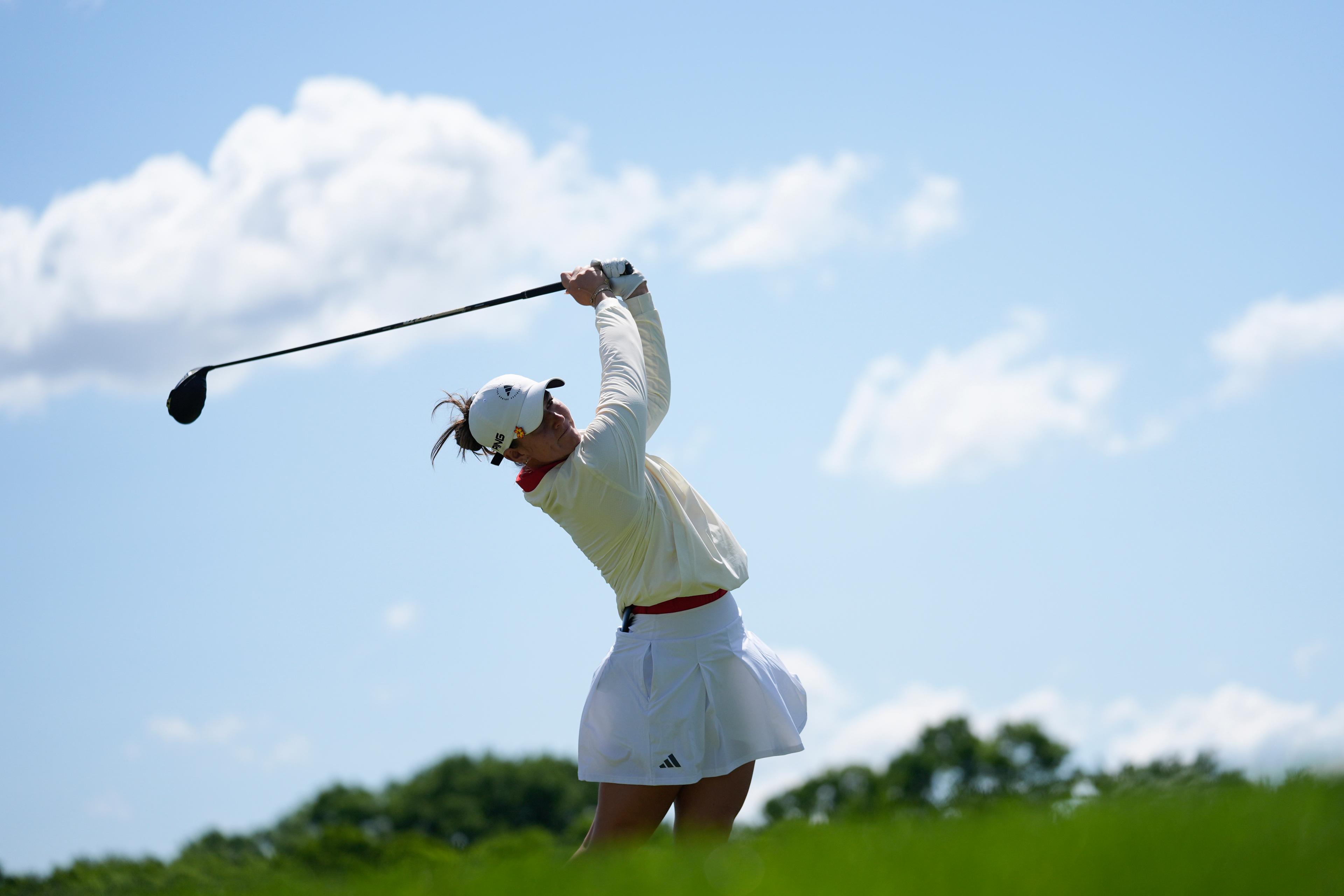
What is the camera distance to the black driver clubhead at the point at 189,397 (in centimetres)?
675

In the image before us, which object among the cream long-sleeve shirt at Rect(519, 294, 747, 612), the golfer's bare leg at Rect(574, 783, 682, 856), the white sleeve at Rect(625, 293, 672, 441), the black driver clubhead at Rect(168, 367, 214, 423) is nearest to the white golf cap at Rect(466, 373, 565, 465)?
the cream long-sleeve shirt at Rect(519, 294, 747, 612)

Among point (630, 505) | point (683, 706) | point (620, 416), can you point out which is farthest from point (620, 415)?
point (683, 706)

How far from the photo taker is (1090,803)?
9.05 feet

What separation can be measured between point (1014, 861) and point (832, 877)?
326 millimetres

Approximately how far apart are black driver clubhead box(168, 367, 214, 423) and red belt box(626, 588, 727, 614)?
366 centimetres

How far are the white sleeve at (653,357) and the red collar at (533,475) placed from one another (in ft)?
2.01

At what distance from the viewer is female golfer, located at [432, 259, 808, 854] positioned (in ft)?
14.6

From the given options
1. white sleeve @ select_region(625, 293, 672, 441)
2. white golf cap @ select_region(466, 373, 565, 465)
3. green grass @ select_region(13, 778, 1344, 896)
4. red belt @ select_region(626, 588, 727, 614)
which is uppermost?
white sleeve @ select_region(625, 293, 672, 441)

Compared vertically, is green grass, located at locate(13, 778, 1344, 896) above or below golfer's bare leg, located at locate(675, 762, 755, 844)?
below

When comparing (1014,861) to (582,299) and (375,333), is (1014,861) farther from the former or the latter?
(375,333)

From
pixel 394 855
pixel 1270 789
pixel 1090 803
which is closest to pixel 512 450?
pixel 1090 803

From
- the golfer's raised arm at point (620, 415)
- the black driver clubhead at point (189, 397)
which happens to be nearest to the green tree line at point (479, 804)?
the black driver clubhead at point (189, 397)

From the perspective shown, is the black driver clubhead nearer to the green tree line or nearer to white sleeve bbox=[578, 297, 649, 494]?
white sleeve bbox=[578, 297, 649, 494]

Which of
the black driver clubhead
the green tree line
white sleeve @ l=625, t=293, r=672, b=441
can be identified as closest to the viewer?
white sleeve @ l=625, t=293, r=672, b=441
